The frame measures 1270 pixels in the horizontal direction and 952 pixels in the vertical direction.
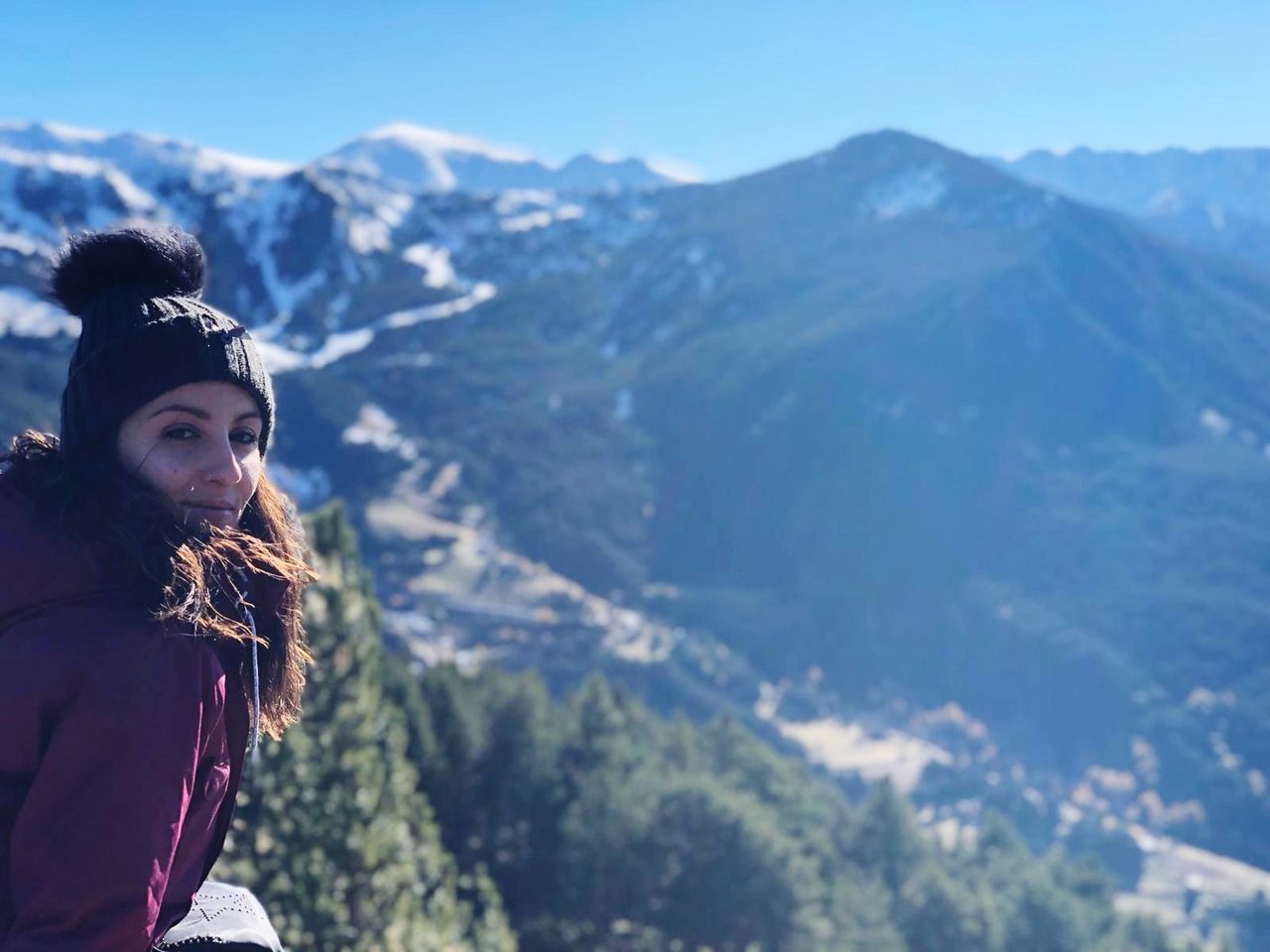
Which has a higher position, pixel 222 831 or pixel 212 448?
pixel 212 448

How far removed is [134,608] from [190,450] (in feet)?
1.63

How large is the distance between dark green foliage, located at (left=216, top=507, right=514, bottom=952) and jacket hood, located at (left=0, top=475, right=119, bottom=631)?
15.3m

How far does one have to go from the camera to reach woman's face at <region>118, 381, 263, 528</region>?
2777 millimetres

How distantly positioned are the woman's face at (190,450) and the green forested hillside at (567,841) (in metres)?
17.1

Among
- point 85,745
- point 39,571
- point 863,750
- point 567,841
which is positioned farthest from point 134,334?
point 863,750

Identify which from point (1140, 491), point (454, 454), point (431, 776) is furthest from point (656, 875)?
point (1140, 491)

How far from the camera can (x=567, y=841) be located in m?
36.2

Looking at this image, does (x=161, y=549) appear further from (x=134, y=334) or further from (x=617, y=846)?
(x=617, y=846)

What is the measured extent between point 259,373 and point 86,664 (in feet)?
3.21

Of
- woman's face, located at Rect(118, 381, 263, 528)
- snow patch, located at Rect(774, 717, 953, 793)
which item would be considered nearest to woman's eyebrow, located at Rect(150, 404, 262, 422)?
woman's face, located at Rect(118, 381, 263, 528)

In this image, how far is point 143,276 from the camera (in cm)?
298

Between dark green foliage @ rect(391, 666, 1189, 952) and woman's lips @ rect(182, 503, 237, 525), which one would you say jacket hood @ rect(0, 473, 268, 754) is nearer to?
woman's lips @ rect(182, 503, 237, 525)

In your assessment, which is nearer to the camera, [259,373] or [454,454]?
[259,373]

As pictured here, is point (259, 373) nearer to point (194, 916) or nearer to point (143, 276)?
point (143, 276)
